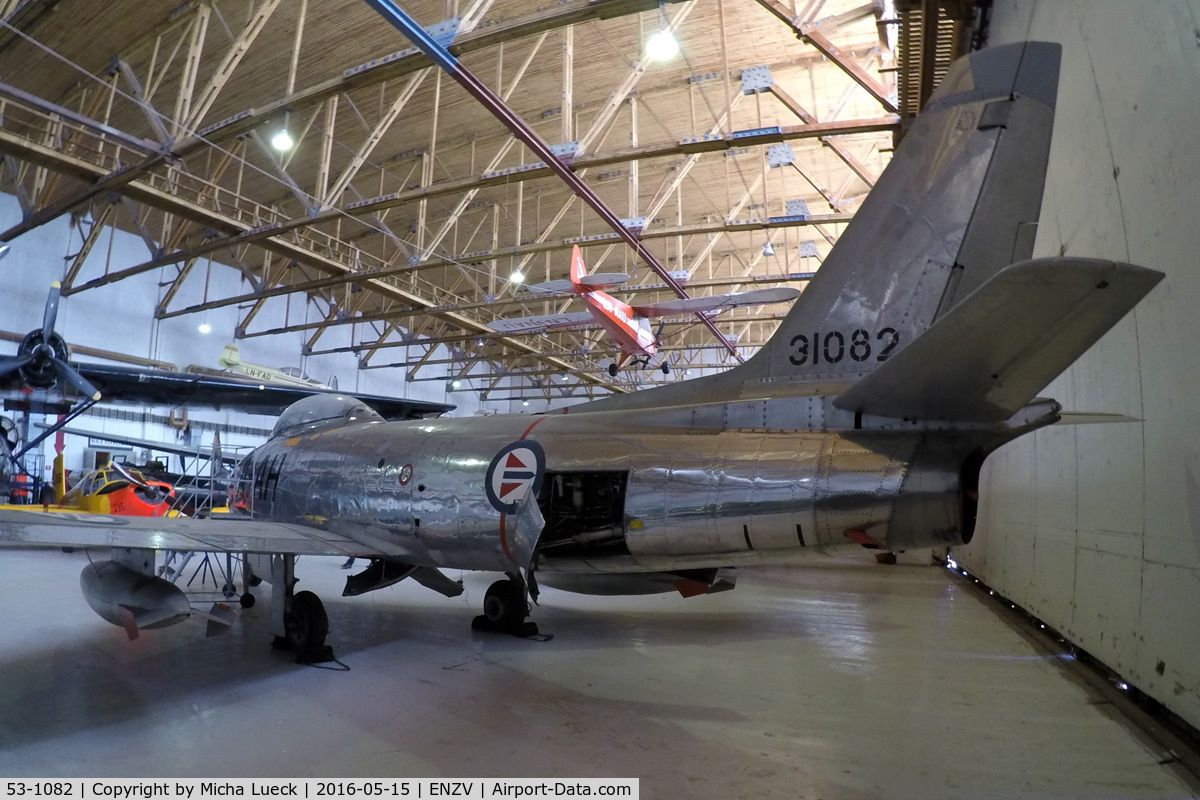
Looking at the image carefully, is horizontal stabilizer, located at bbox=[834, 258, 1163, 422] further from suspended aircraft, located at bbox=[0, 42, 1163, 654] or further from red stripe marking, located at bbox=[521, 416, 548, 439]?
red stripe marking, located at bbox=[521, 416, 548, 439]

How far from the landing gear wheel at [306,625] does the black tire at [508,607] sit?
1.83 metres

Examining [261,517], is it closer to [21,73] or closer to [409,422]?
[409,422]

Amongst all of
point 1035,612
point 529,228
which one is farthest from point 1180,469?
point 529,228

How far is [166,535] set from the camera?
4941 millimetres

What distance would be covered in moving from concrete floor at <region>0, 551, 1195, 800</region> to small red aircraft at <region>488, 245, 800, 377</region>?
10.8m

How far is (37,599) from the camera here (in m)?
7.97

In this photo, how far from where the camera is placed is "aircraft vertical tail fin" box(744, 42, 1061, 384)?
168 inches

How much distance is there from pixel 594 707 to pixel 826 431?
2.56 meters

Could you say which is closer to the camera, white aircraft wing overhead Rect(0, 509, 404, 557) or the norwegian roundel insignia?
white aircraft wing overhead Rect(0, 509, 404, 557)

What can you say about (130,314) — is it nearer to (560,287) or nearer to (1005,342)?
(560,287)

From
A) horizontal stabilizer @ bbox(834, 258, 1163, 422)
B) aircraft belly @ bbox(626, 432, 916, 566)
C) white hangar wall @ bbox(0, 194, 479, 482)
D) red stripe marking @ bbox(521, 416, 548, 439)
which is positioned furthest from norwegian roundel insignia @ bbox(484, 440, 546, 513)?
white hangar wall @ bbox(0, 194, 479, 482)

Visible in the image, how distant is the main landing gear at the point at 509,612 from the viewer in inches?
278

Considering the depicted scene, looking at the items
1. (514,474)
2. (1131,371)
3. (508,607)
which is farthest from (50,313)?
(1131,371)

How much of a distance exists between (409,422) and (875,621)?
6.04 metres
